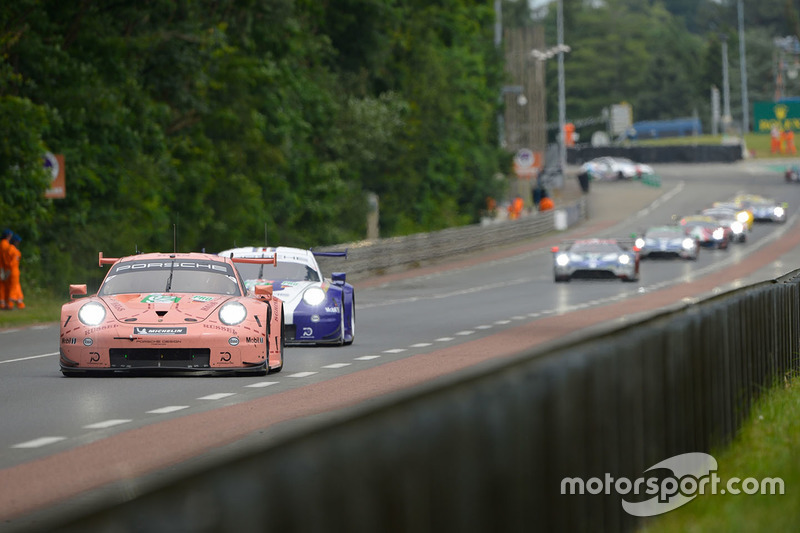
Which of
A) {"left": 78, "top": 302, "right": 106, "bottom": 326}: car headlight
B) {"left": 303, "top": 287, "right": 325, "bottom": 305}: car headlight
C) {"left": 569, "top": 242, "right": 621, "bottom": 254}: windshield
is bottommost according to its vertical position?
{"left": 569, "top": 242, "right": 621, "bottom": 254}: windshield

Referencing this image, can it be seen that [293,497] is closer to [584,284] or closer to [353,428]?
[353,428]

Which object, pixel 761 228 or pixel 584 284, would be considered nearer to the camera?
pixel 584 284

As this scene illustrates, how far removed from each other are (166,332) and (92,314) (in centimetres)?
81

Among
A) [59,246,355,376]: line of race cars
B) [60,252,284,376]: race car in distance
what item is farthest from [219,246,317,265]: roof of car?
[60,252,284,376]: race car in distance

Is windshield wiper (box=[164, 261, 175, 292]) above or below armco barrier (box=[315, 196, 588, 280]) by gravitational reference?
above

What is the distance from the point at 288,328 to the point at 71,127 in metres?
21.3

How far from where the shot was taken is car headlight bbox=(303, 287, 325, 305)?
2200cm

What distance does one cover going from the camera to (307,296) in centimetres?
2203

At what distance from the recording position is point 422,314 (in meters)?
32.4

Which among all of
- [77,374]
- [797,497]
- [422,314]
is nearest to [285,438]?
[797,497]

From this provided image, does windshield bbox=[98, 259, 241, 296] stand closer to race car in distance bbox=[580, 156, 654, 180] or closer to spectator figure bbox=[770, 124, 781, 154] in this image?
race car in distance bbox=[580, 156, 654, 180]

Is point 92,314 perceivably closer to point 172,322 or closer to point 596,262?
point 172,322

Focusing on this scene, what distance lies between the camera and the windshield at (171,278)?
18188 millimetres

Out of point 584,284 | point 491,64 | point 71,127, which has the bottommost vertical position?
point 584,284
